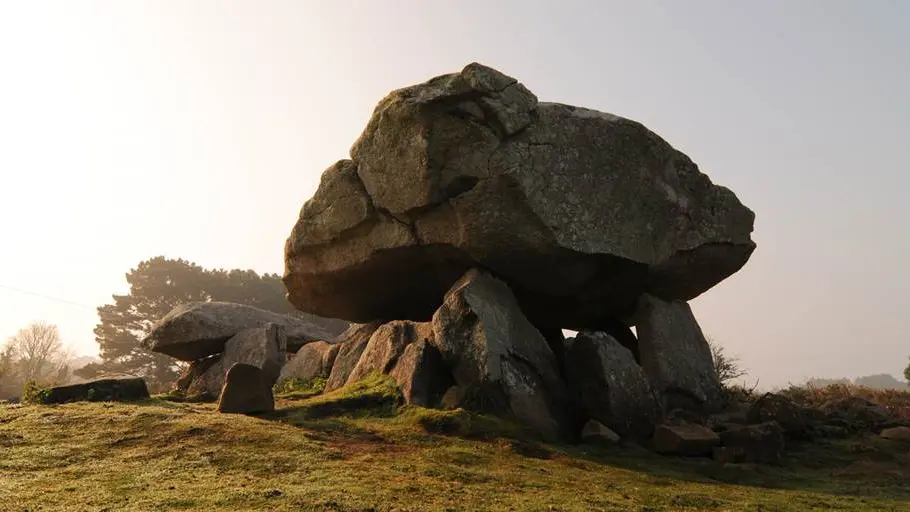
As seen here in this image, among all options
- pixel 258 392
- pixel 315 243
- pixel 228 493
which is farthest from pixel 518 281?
pixel 228 493

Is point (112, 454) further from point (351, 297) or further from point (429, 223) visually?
point (351, 297)

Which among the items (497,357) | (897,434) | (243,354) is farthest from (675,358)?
(243,354)

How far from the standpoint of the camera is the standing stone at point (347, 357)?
16703mm

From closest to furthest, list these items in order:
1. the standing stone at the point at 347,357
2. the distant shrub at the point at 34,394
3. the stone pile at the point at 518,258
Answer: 1. the stone pile at the point at 518,258
2. the distant shrub at the point at 34,394
3. the standing stone at the point at 347,357

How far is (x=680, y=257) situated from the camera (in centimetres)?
1716

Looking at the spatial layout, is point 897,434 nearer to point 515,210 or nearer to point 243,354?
point 515,210

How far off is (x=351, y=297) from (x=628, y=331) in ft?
25.5

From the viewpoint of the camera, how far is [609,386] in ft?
44.2

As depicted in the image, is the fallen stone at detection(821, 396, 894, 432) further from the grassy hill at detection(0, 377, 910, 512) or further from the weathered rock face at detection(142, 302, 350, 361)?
the weathered rock face at detection(142, 302, 350, 361)

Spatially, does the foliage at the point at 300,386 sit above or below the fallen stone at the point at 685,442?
above

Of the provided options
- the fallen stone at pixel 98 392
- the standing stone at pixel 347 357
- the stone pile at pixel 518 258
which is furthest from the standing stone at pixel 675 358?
the fallen stone at pixel 98 392

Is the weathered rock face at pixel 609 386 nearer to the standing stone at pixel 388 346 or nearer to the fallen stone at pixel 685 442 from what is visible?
the fallen stone at pixel 685 442

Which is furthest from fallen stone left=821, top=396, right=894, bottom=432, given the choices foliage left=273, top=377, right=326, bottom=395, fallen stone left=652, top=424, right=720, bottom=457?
foliage left=273, top=377, right=326, bottom=395

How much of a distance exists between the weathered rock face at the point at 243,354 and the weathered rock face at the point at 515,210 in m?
1.74
